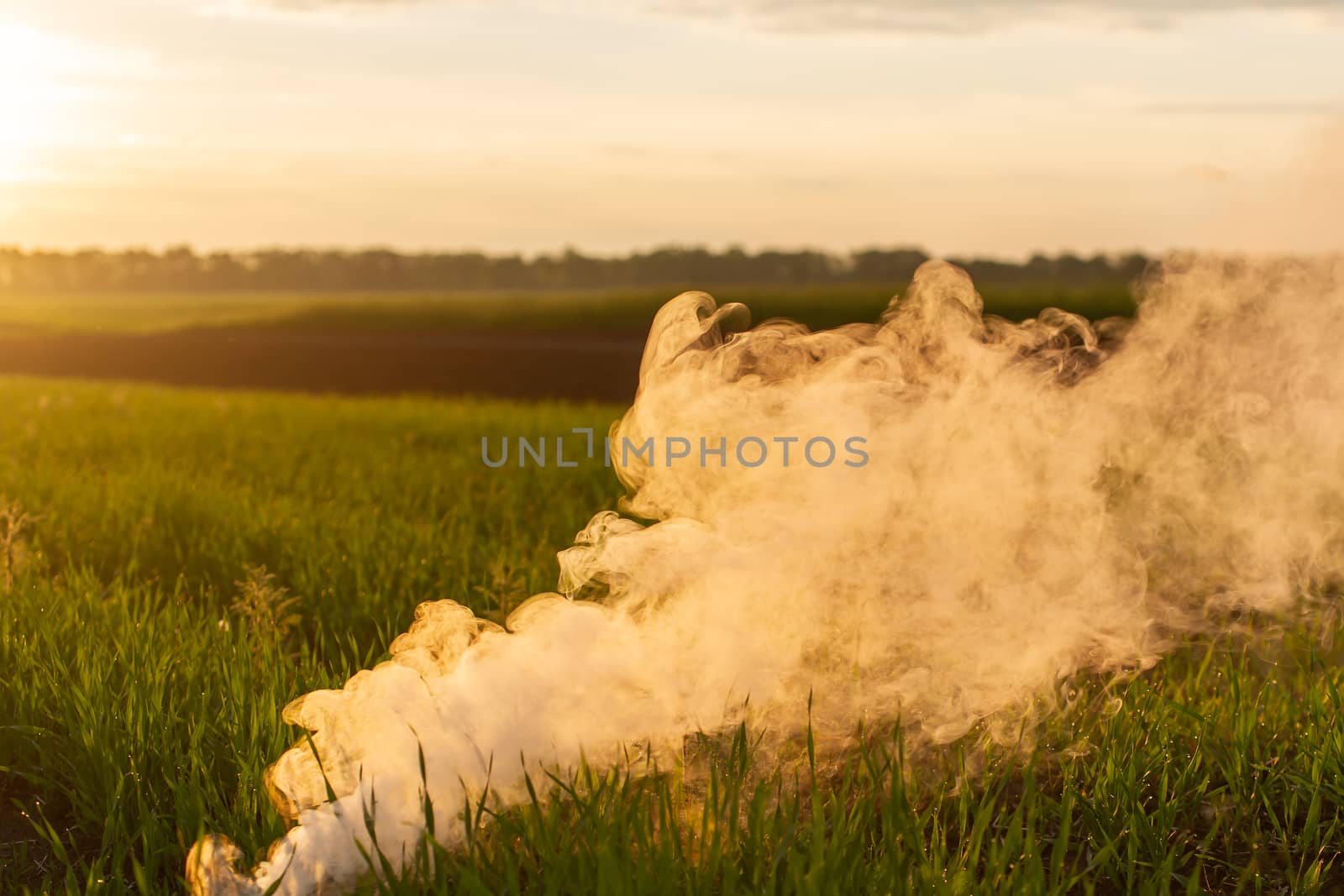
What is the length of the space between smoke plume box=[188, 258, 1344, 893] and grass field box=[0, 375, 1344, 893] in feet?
0.50

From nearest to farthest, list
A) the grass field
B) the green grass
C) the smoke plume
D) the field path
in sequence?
the grass field
the smoke plume
the field path
the green grass

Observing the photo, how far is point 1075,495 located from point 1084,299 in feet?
71.2

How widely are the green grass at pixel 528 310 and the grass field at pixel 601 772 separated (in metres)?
20.0

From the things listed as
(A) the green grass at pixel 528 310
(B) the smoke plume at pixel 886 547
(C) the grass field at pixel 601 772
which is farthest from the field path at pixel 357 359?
(B) the smoke plume at pixel 886 547

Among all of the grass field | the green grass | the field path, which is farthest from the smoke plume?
the green grass

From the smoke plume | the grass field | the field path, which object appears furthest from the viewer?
the field path

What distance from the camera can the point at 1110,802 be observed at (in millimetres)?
2818

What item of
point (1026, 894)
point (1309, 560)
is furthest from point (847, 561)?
point (1309, 560)

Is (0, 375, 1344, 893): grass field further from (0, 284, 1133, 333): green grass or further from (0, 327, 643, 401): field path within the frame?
(0, 284, 1133, 333): green grass

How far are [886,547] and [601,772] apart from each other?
108cm

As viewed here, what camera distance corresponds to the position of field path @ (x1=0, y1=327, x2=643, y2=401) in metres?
21.8

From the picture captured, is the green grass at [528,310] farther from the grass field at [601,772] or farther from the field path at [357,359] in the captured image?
the grass field at [601,772]

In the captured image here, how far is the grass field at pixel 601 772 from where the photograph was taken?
2.36 metres

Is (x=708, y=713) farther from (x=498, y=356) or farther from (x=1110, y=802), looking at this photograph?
(x=498, y=356)
